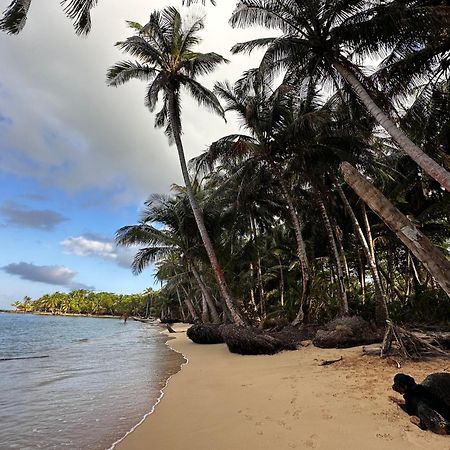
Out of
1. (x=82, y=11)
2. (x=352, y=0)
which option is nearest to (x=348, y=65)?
(x=352, y=0)

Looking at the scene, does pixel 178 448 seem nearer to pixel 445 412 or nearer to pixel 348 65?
pixel 445 412

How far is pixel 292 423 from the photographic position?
4.32 metres

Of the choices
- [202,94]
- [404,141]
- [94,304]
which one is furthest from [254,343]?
[94,304]

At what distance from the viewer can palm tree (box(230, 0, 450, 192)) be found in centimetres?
980

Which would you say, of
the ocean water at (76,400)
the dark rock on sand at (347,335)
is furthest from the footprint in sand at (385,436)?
the dark rock on sand at (347,335)

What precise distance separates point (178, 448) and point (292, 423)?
1.42m

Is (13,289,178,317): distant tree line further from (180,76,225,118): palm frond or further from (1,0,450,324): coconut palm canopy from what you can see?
(180,76,225,118): palm frond

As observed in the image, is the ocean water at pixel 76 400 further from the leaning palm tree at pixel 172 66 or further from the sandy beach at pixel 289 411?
the leaning palm tree at pixel 172 66

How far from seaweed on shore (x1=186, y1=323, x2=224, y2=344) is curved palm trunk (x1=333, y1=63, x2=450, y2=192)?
10856 mm

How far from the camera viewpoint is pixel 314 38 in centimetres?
998

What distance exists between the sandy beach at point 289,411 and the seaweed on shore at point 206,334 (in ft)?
25.3

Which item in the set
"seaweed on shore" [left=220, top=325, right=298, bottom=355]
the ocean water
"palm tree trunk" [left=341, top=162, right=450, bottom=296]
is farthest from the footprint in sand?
"seaweed on shore" [left=220, top=325, right=298, bottom=355]

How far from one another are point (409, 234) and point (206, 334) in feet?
46.8

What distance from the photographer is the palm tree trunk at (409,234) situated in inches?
106
